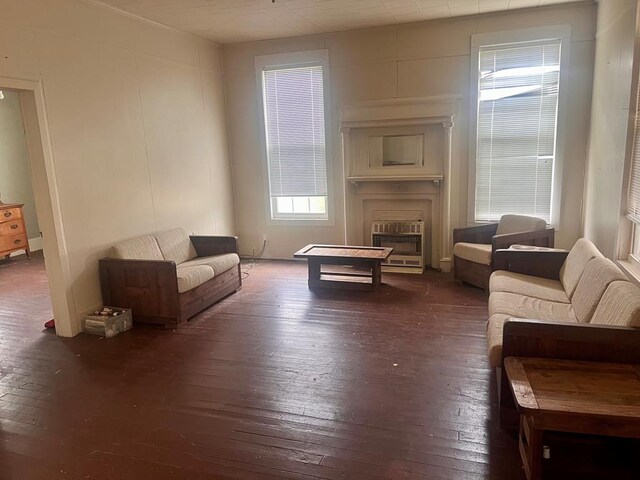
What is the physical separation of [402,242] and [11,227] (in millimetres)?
5898

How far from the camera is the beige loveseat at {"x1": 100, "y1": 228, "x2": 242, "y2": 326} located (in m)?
4.05

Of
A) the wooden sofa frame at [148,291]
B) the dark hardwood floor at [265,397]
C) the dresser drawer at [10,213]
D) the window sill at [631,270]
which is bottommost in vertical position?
the dark hardwood floor at [265,397]

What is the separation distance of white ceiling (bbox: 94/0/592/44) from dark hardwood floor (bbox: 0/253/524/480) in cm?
301

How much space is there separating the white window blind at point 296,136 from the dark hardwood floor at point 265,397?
6.95 feet

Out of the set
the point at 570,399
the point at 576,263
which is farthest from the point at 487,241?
the point at 570,399

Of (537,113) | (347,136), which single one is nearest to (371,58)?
(347,136)

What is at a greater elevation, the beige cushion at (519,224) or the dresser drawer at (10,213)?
the dresser drawer at (10,213)

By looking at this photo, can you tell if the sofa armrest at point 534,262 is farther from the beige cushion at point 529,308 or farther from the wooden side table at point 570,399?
the wooden side table at point 570,399

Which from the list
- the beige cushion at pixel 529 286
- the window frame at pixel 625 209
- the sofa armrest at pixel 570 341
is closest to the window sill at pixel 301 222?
the beige cushion at pixel 529 286

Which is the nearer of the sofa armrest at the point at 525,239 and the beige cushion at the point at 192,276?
the beige cushion at the point at 192,276

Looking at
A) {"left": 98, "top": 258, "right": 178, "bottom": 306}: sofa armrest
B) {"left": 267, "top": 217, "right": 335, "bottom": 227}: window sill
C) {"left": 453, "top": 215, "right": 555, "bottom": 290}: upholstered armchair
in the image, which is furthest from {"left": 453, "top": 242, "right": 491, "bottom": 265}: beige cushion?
{"left": 98, "top": 258, "right": 178, "bottom": 306}: sofa armrest

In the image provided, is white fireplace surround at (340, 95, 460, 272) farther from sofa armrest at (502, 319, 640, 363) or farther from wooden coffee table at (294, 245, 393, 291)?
sofa armrest at (502, 319, 640, 363)

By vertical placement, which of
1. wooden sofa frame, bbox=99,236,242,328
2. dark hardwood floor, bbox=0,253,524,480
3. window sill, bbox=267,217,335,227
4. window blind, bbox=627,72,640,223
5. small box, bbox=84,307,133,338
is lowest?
dark hardwood floor, bbox=0,253,524,480

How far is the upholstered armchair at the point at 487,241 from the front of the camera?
4.59m
